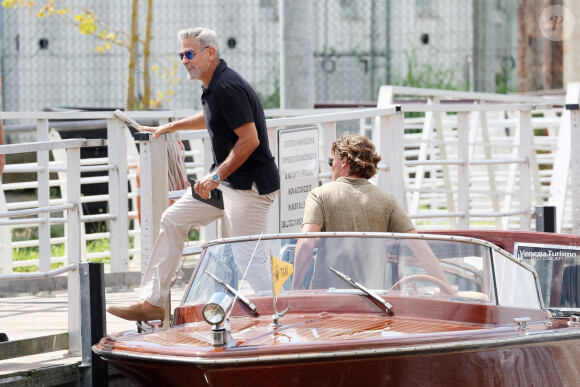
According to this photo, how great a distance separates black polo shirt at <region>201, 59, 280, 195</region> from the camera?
6.74 meters

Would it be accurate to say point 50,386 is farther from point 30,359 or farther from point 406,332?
point 406,332

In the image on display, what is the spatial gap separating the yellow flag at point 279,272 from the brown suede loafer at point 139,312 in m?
1.42

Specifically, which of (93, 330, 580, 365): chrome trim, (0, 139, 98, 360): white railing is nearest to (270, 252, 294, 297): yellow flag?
(93, 330, 580, 365): chrome trim

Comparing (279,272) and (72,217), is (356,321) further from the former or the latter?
(72,217)

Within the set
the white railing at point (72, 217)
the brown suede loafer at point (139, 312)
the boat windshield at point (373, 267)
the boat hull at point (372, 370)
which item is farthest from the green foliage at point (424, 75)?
the boat hull at point (372, 370)

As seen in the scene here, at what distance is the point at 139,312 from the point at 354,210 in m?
1.38

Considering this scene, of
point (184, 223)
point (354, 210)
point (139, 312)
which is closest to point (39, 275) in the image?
point (139, 312)

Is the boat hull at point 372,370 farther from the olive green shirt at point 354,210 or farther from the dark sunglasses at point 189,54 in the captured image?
the dark sunglasses at point 189,54

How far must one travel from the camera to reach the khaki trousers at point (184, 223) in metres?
6.68

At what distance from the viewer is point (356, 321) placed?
5219 mm

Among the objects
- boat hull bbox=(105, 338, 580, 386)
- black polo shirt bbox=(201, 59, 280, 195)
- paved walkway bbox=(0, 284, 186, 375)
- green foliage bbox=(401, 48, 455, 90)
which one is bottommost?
paved walkway bbox=(0, 284, 186, 375)

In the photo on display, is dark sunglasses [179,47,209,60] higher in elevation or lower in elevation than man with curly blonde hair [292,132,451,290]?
higher

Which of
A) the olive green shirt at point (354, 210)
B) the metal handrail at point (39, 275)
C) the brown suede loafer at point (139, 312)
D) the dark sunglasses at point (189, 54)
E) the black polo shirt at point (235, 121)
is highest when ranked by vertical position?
the dark sunglasses at point (189, 54)

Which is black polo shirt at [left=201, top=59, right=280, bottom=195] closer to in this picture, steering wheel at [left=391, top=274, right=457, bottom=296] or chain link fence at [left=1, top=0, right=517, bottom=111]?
steering wheel at [left=391, top=274, right=457, bottom=296]
